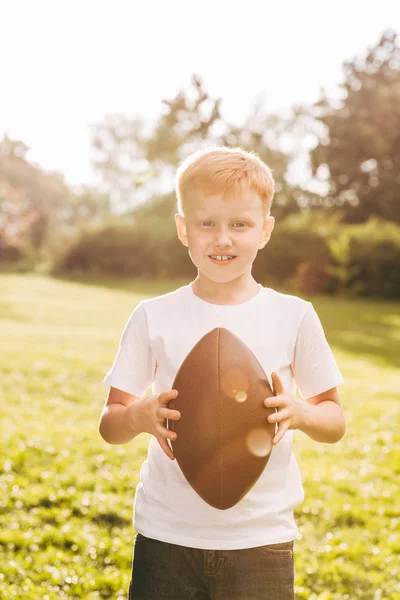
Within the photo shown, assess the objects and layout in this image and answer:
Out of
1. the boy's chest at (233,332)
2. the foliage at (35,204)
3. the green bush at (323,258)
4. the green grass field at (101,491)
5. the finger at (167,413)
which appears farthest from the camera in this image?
the foliage at (35,204)

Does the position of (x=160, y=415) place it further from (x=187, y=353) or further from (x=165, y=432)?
(x=187, y=353)

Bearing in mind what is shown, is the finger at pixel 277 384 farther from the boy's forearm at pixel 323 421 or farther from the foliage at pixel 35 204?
the foliage at pixel 35 204

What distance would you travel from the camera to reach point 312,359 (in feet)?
7.09

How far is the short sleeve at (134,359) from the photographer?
2.18 meters

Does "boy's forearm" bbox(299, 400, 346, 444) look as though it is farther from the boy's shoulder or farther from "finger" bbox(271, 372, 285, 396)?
the boy's shoulder

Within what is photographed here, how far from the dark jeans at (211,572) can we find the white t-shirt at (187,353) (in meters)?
0.04

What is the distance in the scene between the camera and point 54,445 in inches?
243

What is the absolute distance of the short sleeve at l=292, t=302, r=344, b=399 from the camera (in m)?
2.16

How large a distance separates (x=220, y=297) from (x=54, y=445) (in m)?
4.47

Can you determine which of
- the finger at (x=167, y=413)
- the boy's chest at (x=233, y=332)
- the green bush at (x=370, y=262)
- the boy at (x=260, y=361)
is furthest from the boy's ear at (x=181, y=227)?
the green bush at (x=370, y=262)

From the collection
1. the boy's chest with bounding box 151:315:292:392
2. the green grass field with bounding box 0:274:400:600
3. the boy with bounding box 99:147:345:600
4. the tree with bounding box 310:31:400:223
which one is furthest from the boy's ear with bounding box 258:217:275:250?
the tree with bounding box 310:31:400:223

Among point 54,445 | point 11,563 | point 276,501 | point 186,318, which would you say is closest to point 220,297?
point 186,318

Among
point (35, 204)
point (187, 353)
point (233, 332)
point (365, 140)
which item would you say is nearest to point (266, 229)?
point (233, 332)

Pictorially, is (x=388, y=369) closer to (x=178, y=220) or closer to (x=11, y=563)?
(x=11, y=563)
